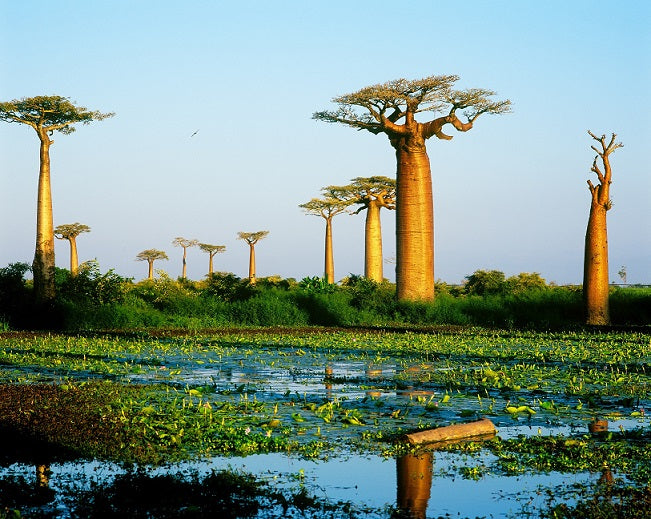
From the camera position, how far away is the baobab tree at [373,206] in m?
38.5

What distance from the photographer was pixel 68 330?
2023cm

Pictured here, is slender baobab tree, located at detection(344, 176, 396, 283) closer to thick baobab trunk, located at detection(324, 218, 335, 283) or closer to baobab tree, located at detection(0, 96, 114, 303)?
thick baobab trunk, located at detection(324, 218, 335, 283)

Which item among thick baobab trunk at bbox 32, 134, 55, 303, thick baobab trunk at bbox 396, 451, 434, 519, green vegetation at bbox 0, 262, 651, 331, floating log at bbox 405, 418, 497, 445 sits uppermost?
thick baobab trunk at bbox 32, 134, 55, 303

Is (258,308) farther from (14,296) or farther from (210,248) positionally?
(210,248)

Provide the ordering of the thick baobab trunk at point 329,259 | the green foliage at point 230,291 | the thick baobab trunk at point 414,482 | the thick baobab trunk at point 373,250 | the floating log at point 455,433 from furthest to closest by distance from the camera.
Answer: the thick baobab trunk at point 329,259
the thick baobab trunk at point 373,250
the green foliage at point 230,291
the floating log at point 455,433
the thick baobab trunk at point 414,482

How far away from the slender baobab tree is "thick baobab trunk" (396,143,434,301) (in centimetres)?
1404

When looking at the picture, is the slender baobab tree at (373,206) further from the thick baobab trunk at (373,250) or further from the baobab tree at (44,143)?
the baobab tree at (44,143)

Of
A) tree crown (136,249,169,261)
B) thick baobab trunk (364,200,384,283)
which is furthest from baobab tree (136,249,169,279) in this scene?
thick baobab trunk (364,200,384,283)

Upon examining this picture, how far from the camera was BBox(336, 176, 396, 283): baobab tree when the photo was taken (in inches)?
1517

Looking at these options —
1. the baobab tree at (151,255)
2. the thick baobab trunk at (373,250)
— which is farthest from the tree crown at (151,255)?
the thick baobab trunk at (373,250)

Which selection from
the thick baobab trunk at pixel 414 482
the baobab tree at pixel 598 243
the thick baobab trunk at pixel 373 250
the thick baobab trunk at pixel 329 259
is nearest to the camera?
the thick baobab trunk at pixel 414 482

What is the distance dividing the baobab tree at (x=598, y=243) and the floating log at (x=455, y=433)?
1537cm

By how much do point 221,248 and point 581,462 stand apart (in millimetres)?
52260

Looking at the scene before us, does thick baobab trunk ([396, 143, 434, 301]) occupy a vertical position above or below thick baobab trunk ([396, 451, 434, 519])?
above
